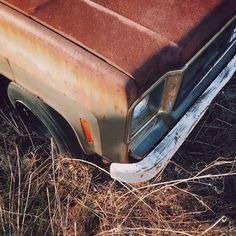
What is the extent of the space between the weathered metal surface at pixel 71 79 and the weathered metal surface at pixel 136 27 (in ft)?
0.16

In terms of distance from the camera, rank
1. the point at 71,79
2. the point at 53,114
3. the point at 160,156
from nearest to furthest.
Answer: the point at 71,79, the point at 160,156, the point at 53,114

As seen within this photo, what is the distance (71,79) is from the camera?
5.53ft

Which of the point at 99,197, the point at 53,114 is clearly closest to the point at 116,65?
the point at 53,114

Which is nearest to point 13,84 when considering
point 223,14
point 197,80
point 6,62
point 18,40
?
point 6,62

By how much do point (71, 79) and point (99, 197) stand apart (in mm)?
1020

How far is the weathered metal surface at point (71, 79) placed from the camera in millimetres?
1571

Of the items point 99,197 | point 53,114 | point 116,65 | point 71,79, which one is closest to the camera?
point 116,65

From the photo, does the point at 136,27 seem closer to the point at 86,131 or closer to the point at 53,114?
the point at 86,131

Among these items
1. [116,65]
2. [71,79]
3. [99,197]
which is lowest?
[99,197]

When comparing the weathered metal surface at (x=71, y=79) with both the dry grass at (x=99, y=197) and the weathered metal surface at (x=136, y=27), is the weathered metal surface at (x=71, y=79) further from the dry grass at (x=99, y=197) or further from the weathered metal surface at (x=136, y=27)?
the dry grass at (x=99, y=197)

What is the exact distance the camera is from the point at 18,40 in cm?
179

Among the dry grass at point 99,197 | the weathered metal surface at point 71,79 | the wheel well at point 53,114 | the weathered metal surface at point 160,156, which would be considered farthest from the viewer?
the dry grass at point 99,197

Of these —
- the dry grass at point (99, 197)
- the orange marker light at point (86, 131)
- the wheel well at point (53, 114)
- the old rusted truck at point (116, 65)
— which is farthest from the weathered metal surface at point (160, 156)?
the wheel well at point (53, 114)

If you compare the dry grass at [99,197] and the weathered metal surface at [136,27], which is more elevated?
the weathered metal surface at [136,27]
